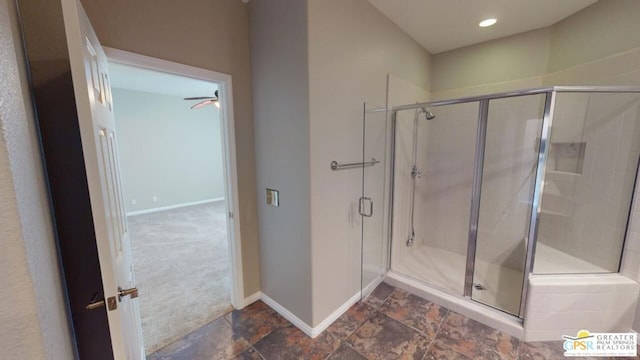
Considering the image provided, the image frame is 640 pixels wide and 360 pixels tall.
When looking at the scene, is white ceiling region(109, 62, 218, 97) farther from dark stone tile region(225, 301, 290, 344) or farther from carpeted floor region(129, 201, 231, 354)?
dark stone tile region(225, 301, 290, 344)

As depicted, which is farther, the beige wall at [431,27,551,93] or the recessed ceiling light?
the beige wall at [431,27,551,93]

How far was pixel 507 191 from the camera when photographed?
9.20 feet

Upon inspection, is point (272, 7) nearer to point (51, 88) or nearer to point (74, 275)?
point (51, 88)

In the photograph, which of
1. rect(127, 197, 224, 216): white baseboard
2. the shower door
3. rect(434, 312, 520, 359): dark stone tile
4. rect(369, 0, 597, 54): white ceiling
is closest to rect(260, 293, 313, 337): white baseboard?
rect(434, 312, 520, 359): dark stone tile

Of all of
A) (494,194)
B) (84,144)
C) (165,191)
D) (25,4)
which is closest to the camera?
(84,144)

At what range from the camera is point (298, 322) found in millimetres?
2033

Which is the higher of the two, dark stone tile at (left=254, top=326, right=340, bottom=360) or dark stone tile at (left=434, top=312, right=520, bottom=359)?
dark stone tile at (left=434, top=312, right=520, bottom=359)

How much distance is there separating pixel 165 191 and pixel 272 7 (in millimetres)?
5579

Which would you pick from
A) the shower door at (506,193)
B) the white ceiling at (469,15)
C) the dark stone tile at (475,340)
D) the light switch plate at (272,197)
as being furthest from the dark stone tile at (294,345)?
the white ceiling at (469,15)

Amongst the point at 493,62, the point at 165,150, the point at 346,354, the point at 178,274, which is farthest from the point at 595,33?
the point at 165,150

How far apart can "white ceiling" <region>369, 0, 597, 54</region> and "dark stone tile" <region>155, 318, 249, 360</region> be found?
3.00 metres

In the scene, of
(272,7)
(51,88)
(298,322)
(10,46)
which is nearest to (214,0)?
(272,7)

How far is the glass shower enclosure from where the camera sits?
196 cm

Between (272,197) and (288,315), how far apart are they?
103cm
